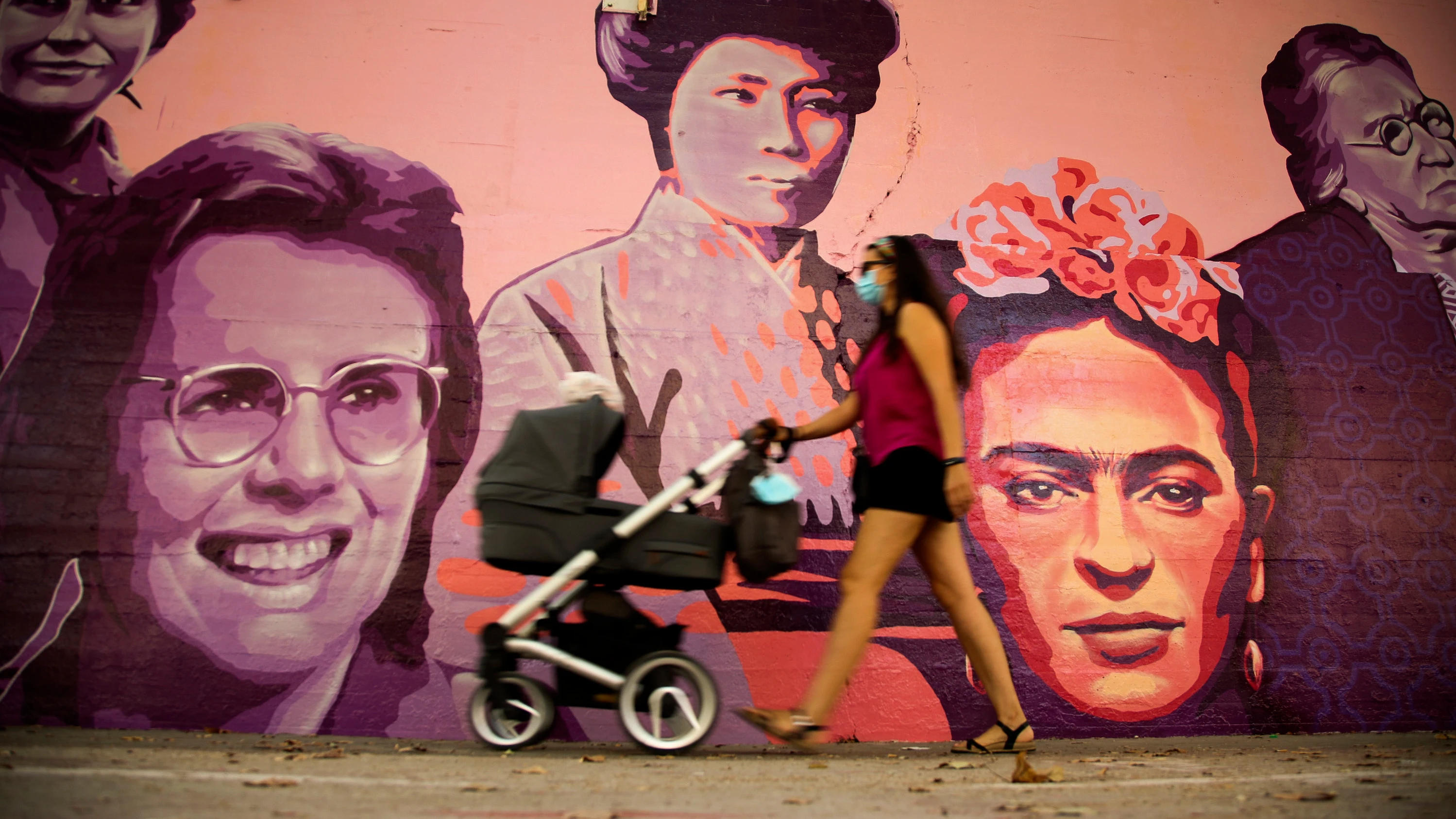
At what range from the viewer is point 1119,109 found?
466 cm

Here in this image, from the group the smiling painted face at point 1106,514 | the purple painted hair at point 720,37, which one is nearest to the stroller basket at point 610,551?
the smiling painted face at point 1106,514

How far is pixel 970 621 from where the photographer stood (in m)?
2.71

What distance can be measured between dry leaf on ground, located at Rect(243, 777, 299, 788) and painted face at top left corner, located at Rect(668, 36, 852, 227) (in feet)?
10.1

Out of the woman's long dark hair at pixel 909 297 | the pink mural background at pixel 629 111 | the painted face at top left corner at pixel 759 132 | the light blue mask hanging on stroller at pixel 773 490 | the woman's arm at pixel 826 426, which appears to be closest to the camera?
the light blue mask hanging on stroller at pixel 773 490

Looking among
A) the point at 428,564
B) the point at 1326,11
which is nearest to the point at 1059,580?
the point at 428,564

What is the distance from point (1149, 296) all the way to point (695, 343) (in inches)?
95.0

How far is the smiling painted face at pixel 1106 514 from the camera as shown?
3916 millimetres

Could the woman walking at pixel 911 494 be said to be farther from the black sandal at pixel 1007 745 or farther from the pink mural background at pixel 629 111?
the pink mural background at pixel 629 111

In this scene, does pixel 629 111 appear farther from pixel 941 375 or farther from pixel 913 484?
pixel 913 484

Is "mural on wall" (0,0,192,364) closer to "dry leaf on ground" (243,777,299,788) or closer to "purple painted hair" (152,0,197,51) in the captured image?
"purple painted hair" (152,0,197,51)

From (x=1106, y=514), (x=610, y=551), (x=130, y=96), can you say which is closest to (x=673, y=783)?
Result: (x=610, y=551)

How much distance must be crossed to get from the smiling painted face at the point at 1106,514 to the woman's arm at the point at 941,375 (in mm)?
A: 1402

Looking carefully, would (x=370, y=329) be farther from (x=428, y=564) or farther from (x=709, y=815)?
(x=709, y=815)

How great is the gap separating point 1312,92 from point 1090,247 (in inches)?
71.6
